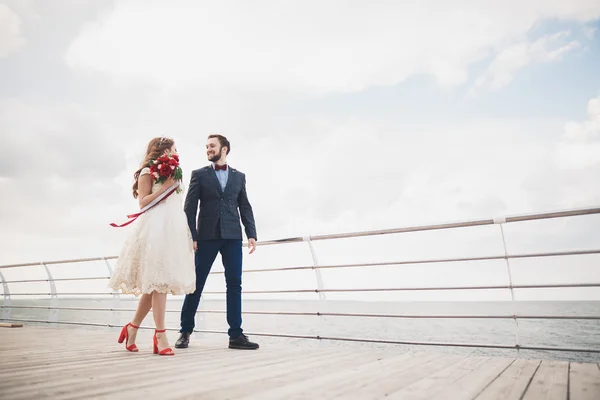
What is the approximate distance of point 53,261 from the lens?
5.44 m

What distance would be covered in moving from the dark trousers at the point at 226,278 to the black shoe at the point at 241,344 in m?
0.04

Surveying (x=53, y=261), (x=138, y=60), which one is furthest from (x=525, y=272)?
(x=138, y=60)

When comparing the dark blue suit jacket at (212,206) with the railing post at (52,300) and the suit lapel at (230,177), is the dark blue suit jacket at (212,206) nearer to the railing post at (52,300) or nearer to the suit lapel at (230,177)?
the suit lapel at (230,177)

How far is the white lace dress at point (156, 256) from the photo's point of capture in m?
2.53

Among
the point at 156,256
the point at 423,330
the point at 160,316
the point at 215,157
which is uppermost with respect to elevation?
the point at 215,157

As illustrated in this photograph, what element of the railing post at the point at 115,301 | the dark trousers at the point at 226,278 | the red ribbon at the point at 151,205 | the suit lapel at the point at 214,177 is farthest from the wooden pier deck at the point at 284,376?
the railing post at the point at 115,301

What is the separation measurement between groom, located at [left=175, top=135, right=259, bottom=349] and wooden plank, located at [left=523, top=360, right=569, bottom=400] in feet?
6.11

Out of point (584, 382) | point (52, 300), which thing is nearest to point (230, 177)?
point (584, 382)

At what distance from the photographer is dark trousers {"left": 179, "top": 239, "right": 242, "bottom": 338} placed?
296 centimetres

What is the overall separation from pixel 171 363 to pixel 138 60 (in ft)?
42.1

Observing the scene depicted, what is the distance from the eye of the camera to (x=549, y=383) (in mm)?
1647

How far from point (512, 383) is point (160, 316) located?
2.08 metres

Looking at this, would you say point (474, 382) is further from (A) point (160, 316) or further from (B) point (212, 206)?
(B) point (212, 206)

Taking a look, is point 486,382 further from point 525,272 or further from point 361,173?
point 361,173
